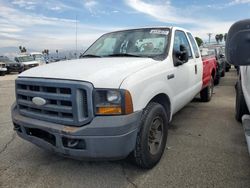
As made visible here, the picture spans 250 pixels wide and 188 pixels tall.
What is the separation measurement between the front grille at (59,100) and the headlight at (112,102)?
0.08 metres

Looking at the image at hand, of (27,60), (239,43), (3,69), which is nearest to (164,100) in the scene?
(239,43)

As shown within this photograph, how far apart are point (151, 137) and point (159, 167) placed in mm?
409

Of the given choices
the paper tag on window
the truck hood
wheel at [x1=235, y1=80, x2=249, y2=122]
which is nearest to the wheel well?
the truck hood

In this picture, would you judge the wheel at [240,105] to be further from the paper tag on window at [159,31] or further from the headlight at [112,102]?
the headlight at [112,102]

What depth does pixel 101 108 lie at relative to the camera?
2.89 meters

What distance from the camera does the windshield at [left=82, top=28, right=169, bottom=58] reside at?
4211mm

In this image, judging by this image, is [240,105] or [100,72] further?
[240,105]

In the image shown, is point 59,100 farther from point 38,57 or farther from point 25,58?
point 38,57

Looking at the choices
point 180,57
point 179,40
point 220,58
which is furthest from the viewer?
point 220,58

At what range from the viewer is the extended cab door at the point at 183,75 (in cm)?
433

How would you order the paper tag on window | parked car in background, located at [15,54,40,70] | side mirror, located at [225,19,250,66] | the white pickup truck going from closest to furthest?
side mirror, located at [225,19,250,66], the white pickup truck, the paper tag on window, parked car in background, located at [15,54,40,70]

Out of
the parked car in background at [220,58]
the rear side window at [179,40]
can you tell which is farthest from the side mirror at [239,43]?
the parked car in background at [220,58]

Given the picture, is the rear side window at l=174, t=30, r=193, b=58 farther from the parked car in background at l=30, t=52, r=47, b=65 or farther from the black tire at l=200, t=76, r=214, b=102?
the parked car in background at l=30, t=52, r=47, b=65

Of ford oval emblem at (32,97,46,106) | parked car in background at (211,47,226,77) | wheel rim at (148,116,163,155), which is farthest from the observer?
parked car in background at (211,47,226,77)
